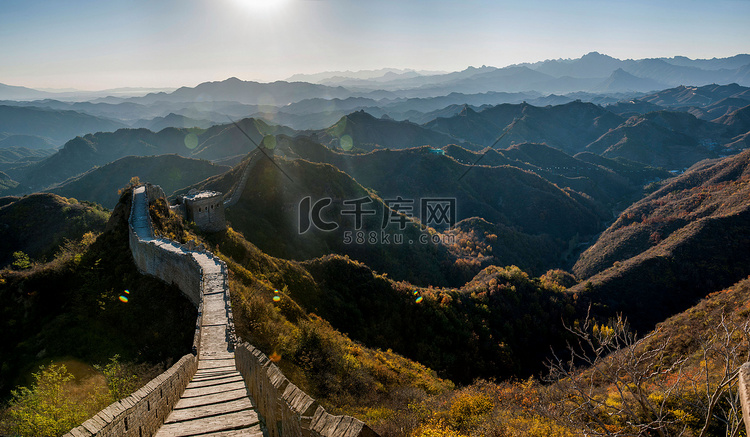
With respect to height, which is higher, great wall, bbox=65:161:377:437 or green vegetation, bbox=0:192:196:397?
great wall, bbox=65:161:377:437

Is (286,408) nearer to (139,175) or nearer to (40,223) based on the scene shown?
(40,223)

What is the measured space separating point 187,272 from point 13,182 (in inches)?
9702

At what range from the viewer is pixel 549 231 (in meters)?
122

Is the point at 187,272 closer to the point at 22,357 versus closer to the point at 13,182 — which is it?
the point at 22,357

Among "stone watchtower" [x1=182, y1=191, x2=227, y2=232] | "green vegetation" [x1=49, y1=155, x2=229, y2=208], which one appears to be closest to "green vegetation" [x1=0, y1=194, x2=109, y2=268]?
"stone watchtower" [x1=182, y1=191, x2=227, y2=232]

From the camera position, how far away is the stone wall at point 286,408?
5220 mm

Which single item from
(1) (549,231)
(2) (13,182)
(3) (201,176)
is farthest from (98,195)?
(1) (549,231)

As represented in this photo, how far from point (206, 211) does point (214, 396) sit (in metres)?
31.7

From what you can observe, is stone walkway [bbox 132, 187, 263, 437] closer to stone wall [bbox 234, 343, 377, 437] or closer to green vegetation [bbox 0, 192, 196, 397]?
stone wall [bbox 234, 343, 377, 437]

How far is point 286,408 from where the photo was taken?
6328mm

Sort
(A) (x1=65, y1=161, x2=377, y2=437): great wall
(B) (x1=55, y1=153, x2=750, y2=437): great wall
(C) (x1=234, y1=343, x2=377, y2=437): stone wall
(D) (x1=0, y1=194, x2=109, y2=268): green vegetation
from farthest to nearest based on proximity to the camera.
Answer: (D) (x1=0, y1=194, x2=109, y2=268): green vegetation
(A) (x1=65, y1=161, x2=377, y2=437): great wall
(B) (x1=55, y1=153, x2=750, y2=437): great wall
(C) (x1=234, y1=343, x2=377, y2=437): stone wall

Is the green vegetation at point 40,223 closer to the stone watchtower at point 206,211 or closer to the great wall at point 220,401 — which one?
the stone watchtower at point 206,211

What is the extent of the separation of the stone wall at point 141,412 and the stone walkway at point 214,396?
0.87 ft

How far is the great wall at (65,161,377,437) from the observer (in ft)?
19.5
